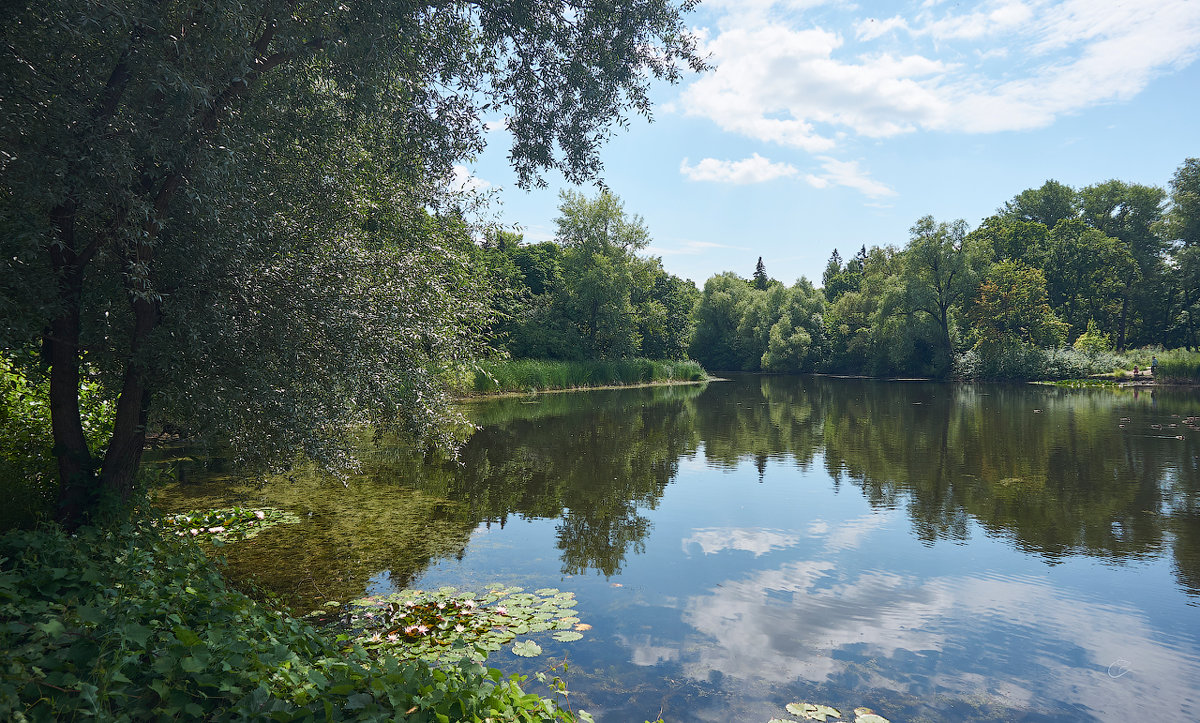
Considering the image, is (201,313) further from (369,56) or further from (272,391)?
(369,56)

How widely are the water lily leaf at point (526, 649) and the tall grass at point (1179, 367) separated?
48849mm

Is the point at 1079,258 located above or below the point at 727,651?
above

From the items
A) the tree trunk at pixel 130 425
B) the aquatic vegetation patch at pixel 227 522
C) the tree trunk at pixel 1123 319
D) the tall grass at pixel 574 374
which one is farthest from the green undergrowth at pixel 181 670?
the tree trunk at pixel 1123 319

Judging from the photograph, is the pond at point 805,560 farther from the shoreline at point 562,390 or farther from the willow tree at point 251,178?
the shoreline at point 562,390

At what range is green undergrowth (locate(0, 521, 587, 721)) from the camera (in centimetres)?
316

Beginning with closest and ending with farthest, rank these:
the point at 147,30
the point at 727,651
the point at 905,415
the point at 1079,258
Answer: the point at 147,30 → the point at 727,651 → the point at 905,415 → the point at 1079,258

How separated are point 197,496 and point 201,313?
6331 millimetres

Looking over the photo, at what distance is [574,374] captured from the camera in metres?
40.9

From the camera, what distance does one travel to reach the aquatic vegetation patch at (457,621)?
18.6 ft

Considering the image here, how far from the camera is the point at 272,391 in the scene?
6.94 m

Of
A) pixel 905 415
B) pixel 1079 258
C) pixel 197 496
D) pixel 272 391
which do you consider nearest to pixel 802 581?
pixel 272 391

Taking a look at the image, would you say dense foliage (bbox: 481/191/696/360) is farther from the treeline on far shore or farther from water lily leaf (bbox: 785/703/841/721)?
water lily leaf (bbox: 785/703/841/721)

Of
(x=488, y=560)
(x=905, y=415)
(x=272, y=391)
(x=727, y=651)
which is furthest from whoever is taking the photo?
(x=905, y=415)

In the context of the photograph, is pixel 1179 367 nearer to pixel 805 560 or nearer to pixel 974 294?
pixel 974 294
